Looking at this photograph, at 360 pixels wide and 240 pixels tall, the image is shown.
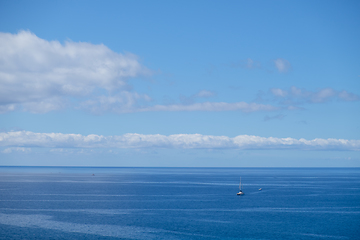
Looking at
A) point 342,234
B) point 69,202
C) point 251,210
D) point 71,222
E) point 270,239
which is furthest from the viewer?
point 69,202

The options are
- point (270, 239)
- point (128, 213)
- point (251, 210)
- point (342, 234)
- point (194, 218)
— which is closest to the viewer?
point (270, 239)

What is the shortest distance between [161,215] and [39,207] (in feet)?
118

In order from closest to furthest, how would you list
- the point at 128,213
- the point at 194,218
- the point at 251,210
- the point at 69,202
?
the point at 194,218 → the point at 128,213 → the point at 251,210 → the point at 69,202

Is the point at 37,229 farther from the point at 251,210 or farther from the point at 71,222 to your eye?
the point at 251,210

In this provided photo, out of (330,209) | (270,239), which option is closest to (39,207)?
(270,239)

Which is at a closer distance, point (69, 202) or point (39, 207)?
point (39, 207)

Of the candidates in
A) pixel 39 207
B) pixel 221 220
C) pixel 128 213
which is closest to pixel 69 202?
pixel 39 207

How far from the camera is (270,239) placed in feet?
212

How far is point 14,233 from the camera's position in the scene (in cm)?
6738

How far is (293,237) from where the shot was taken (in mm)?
66688

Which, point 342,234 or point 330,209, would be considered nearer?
point 342,234

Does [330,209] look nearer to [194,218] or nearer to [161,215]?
[194,218]

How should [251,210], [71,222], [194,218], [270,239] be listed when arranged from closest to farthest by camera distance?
1. [270,239]
2. [71,222]
3. [194,218]
4. [251,210]

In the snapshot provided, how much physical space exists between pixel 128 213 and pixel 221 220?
23.9 m
